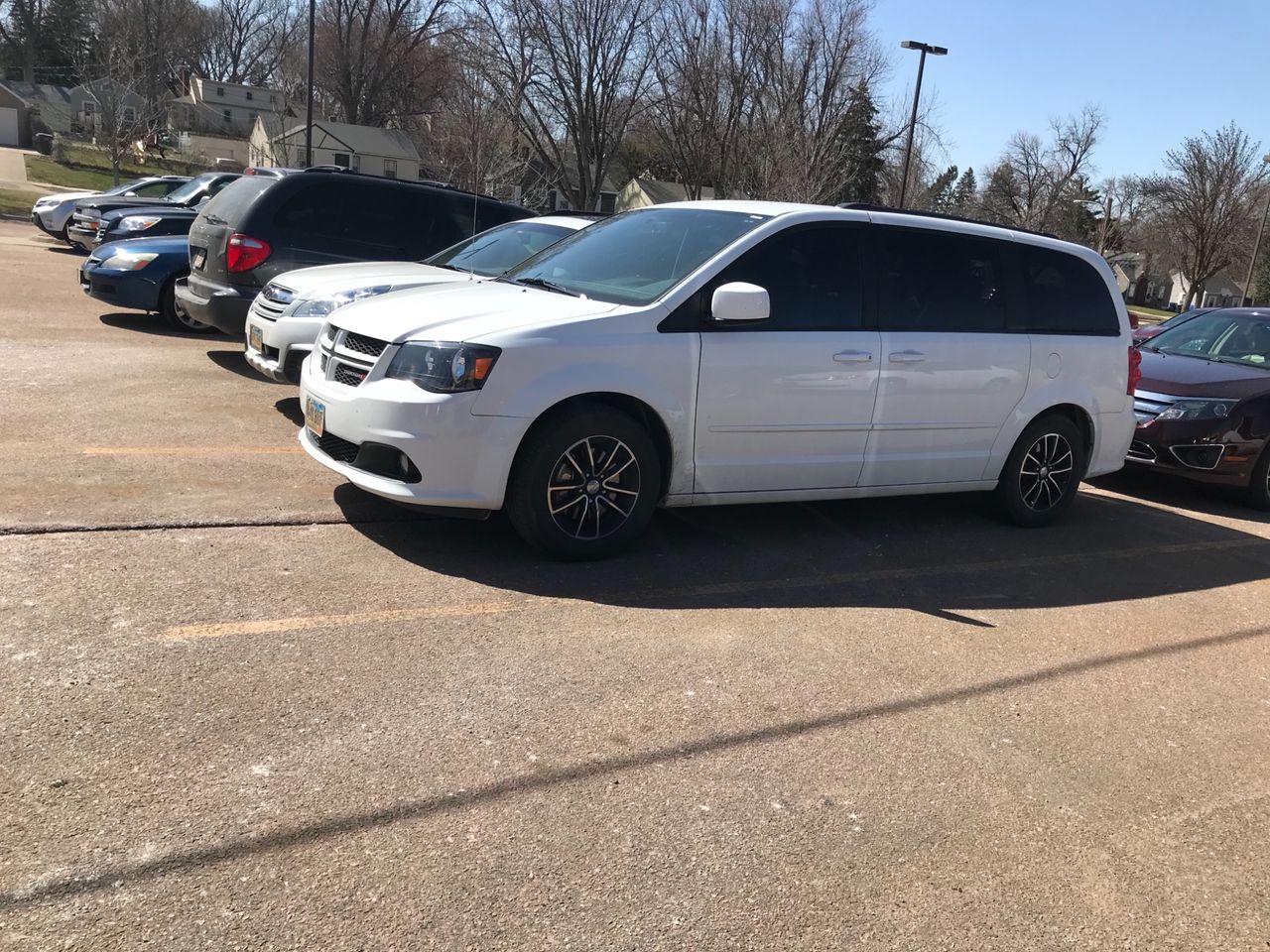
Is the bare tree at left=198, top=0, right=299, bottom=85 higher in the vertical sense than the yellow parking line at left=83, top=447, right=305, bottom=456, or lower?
higher

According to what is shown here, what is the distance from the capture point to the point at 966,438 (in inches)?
254

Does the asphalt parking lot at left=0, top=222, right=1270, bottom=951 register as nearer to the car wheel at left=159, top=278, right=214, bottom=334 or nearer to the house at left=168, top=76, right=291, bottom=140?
the car wheel at left=159, top=278, right=214, bottom=334

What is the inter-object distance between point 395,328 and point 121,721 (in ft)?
7.62

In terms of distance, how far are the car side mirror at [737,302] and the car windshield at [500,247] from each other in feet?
11.9

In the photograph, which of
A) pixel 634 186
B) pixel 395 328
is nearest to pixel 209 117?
pixel 634 186

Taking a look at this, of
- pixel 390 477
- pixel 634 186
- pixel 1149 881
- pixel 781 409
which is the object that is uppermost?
pixel 634 186

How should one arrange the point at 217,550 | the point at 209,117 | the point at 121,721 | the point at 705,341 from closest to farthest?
the point at 121,721 → the point at 217,550 → the point at 705,341 → the point at 209,117

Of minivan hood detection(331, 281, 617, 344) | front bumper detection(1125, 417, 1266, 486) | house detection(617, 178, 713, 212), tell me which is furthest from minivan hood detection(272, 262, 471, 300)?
house detection(617, 178, 713, 212)

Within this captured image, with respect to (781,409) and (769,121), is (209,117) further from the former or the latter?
(781,409)

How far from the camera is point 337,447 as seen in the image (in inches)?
207

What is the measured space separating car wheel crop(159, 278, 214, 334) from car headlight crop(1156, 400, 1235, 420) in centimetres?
920

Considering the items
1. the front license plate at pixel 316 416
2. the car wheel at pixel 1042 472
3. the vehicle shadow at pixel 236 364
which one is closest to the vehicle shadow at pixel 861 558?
the car wheel at pixel 1042 472

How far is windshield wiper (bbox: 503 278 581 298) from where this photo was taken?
18.5 ft

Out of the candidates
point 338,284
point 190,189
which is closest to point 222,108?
point 190,189
